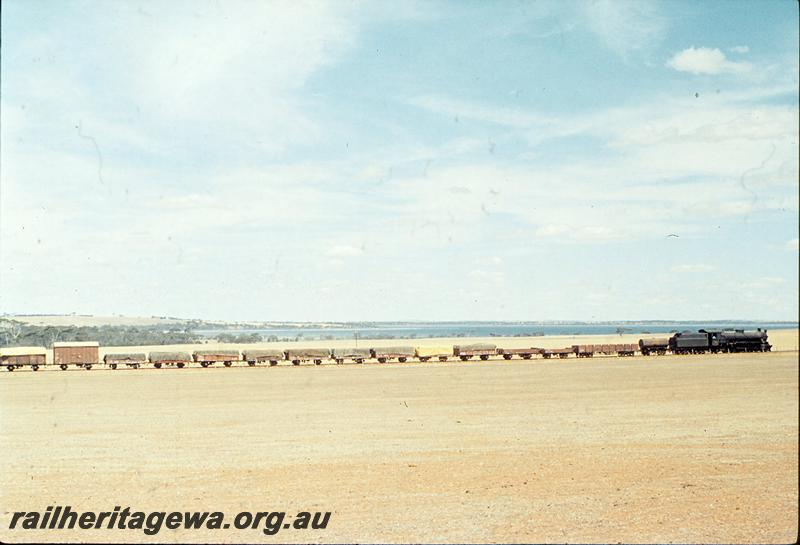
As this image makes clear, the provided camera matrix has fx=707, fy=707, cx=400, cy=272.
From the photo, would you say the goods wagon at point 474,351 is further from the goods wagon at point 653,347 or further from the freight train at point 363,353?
the goods wagon at point 653,347

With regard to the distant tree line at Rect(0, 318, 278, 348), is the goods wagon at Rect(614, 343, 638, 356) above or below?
below

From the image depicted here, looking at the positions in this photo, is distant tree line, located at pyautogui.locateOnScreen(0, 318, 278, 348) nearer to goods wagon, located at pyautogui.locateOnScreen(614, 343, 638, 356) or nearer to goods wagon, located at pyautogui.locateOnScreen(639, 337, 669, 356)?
goods wagon, located at pyautogui.locateOnScreen(614, 343, 638, 356)

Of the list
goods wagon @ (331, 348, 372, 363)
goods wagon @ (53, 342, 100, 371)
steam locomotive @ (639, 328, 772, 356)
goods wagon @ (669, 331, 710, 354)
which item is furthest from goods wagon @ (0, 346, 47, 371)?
goods wagon @ (669, 331, 710, 354)

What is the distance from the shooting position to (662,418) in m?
28.5

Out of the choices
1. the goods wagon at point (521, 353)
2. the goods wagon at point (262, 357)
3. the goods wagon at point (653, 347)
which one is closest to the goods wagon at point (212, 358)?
the goods wagon at point (262, 357)

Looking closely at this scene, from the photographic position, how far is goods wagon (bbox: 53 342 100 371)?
67.1 metres

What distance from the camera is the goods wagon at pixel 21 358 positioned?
214 feet

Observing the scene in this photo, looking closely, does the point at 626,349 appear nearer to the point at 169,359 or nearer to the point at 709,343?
the point at 709,343

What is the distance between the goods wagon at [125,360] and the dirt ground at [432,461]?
2710 centimetres

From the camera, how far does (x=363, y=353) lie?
250ft

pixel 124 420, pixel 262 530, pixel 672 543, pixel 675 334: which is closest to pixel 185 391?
pixel 124 420

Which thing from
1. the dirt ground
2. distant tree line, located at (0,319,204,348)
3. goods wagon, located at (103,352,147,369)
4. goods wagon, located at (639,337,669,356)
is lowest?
the dirt ground

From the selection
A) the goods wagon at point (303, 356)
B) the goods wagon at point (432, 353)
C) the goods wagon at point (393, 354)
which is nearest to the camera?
the goods wagon at point (303, 356)

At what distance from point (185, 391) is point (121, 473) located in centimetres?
2610
